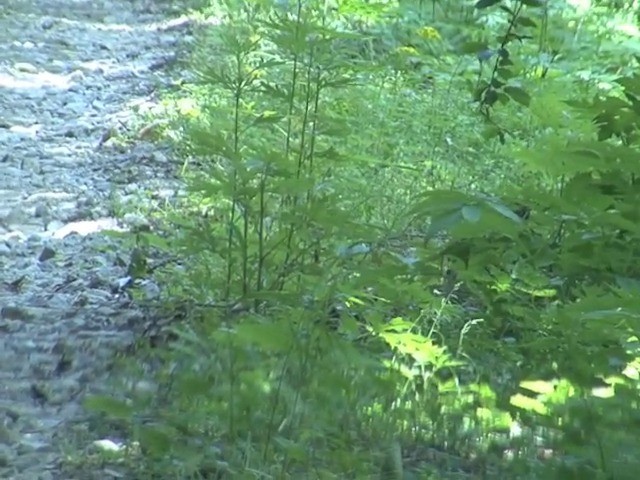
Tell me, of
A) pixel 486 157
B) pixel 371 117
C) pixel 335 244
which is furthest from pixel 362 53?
pixel 335 244

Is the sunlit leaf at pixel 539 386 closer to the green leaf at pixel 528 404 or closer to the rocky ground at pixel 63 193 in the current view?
the green leaf at pixel 528 404

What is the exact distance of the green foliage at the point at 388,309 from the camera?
335 centimetres

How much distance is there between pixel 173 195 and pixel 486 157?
162cm

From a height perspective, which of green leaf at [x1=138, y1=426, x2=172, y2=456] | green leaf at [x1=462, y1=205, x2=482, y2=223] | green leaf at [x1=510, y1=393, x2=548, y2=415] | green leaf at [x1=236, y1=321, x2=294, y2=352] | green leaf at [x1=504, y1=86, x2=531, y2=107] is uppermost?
green leaf at [x1=504, y1=86, x2=531, y2=107]

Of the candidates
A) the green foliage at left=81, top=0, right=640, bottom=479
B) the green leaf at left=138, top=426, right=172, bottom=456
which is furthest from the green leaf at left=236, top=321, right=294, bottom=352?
the green leaf at left=138, top=426, right=172, bottom=456

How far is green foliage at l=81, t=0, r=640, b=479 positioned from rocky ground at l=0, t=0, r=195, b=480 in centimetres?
25

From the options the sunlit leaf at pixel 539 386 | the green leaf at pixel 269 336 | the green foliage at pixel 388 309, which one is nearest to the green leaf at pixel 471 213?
the green foliage at pixel 388 309

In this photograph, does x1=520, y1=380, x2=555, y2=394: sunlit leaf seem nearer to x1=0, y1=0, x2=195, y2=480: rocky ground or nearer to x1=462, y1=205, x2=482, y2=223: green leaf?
x1=462, y1=205, x2=482, y2=223: green leaf

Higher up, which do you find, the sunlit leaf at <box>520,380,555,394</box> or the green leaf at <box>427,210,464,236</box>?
the green leaf at <box>427,210,464,236</box>

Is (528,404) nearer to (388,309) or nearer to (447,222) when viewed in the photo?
(447,222)

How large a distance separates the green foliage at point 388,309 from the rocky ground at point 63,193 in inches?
9.8

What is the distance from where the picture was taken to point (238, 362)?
3660 mm

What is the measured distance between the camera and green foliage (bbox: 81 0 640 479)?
11.0 ft

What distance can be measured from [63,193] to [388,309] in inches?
112
